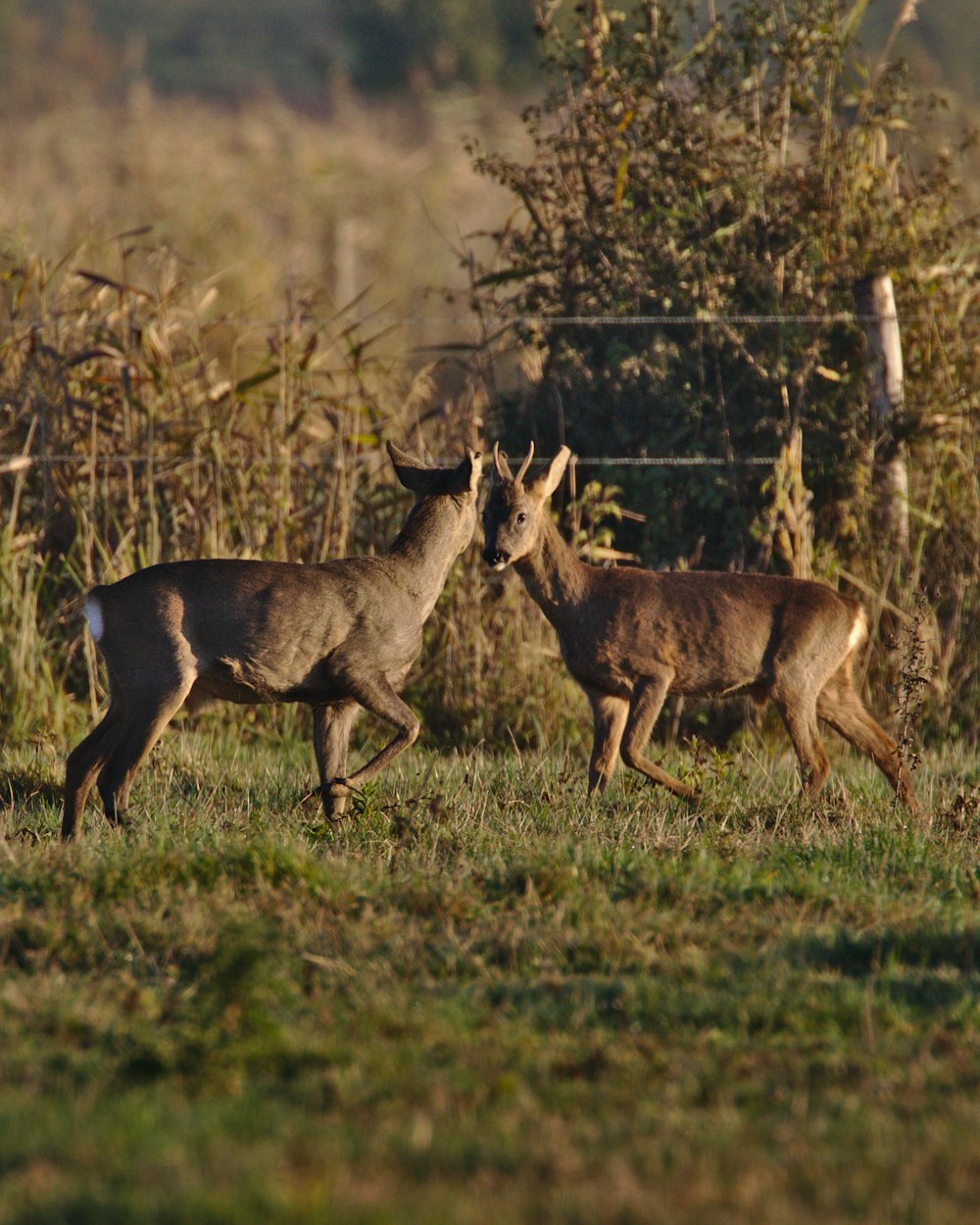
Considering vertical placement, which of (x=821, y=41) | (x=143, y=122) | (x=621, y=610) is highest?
(x=143, y=122)

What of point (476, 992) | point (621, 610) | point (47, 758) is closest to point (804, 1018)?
point (476, 992)

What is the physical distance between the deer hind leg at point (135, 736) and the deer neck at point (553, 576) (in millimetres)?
2015

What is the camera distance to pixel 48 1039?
4.32 meters

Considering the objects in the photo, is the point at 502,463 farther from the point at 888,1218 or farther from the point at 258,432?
the point at 888,1218

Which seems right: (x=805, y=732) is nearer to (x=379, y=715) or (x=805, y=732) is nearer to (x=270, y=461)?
(x=379, y=715)

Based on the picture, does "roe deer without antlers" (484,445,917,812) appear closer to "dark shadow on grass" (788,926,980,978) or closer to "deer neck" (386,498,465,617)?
"deer neck" (386,498,465,617)

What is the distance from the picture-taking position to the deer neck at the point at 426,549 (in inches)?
301

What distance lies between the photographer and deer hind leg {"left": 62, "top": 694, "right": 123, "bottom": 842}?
6.92m

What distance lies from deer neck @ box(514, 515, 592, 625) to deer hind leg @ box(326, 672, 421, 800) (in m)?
1.16

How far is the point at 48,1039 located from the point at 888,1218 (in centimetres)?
218

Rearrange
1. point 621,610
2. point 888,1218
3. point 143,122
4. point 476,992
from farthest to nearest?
A: point 143,122
point 621,610
point 476,992
point 888,1218

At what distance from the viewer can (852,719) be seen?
27.2 feet

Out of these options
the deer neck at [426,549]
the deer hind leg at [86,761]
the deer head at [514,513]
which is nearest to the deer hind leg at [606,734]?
the deer head at [514,513]

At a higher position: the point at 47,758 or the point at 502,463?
the point at 502,463
